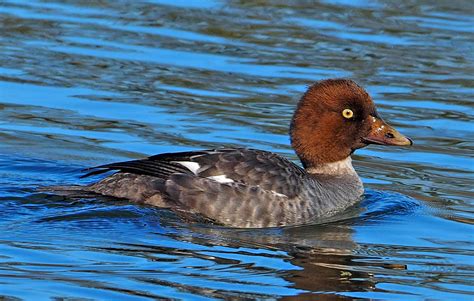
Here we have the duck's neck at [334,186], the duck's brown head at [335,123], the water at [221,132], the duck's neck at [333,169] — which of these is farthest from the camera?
the duck's neck at [333,169]

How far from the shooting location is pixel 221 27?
1664 centimetres

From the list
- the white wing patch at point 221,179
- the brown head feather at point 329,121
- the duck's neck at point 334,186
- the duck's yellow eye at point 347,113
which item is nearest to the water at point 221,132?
the duck's neck at point 334,186

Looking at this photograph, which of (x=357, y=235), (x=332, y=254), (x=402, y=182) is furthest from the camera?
(x=402, y=182)

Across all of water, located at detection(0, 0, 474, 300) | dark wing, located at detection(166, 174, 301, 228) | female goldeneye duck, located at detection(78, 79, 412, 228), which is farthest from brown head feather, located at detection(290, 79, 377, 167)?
dark wing, located at detection(166, 174, 301, 228)

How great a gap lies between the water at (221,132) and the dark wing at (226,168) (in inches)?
13.2

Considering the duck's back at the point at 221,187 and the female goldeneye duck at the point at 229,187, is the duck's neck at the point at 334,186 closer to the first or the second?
the female goldeneye duck at the point at 229,187

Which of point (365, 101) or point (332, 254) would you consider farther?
point (365, 101)

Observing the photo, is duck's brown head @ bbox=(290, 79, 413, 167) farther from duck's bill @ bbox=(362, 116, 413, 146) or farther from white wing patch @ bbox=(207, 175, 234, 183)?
white wing patch @ bbox=(207, 175, 234, 183)

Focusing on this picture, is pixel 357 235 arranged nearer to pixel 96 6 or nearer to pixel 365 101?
pixel 365 101

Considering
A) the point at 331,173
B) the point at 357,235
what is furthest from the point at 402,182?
the point at 357,235

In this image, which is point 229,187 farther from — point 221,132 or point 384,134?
point 221,132

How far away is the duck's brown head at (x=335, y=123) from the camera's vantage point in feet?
36.2

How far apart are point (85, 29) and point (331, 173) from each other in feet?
19.6

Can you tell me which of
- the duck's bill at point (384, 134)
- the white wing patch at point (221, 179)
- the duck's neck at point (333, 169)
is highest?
the duck's bill at point (384, 134)
